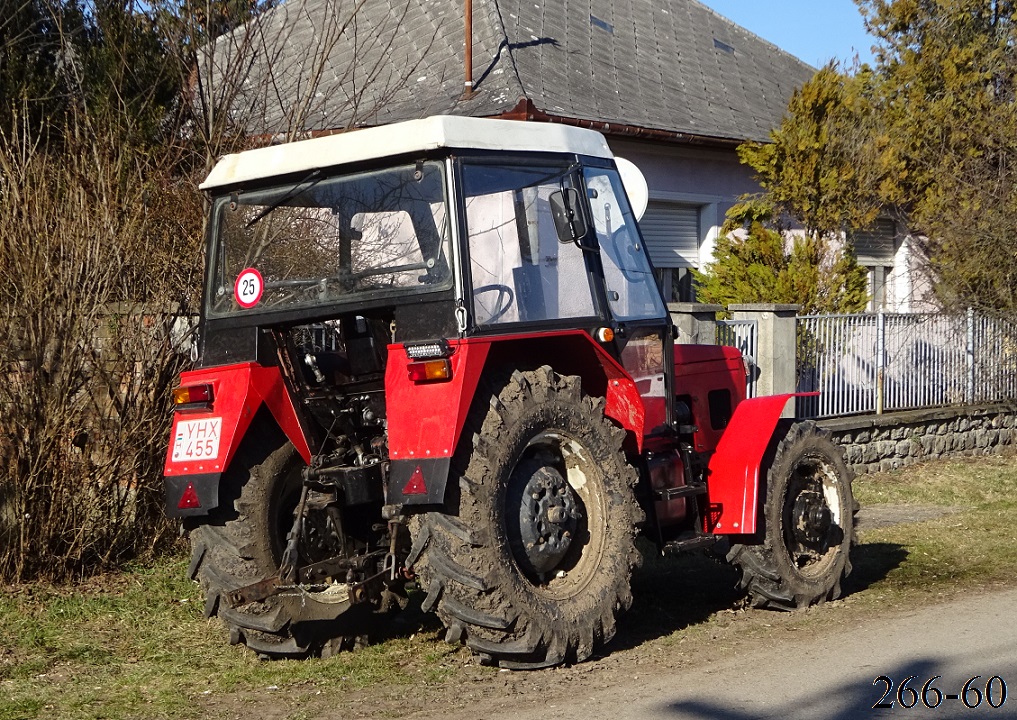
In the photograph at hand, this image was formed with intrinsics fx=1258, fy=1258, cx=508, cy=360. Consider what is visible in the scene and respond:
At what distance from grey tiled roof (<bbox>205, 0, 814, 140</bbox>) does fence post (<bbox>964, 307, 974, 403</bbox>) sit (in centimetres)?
399

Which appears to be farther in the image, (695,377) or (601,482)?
(695,377)

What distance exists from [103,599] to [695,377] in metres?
3.83

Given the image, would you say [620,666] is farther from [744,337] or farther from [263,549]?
[744,337]

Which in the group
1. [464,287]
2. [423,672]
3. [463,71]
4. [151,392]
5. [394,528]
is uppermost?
[463,71]

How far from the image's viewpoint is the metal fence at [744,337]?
1306cm

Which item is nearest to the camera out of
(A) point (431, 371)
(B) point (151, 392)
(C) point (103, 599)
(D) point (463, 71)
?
(A) point (431, 371)

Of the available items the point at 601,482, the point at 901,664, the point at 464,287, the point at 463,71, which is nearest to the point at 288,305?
the point at 464,287

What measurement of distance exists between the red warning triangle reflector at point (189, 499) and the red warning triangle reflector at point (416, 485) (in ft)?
3.70

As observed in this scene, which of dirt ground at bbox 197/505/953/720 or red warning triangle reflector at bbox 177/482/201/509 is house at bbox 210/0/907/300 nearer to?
dirt ground at bbox 197/505/953/720

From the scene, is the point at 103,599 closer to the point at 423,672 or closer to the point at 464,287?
the point at 423,672

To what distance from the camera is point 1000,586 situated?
8.03 metres

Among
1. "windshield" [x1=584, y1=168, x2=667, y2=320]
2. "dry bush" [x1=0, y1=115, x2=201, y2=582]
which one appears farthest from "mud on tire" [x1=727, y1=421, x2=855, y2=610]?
"dry bush" [x1=0, y1=115, x2=201, y2=582]

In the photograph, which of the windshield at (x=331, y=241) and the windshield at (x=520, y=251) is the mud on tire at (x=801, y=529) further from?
the windshield at (x=331, y=241)

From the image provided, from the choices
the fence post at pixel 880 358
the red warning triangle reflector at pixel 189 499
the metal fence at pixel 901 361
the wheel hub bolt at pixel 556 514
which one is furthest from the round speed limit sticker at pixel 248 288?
the fence post at pixel 880 358
